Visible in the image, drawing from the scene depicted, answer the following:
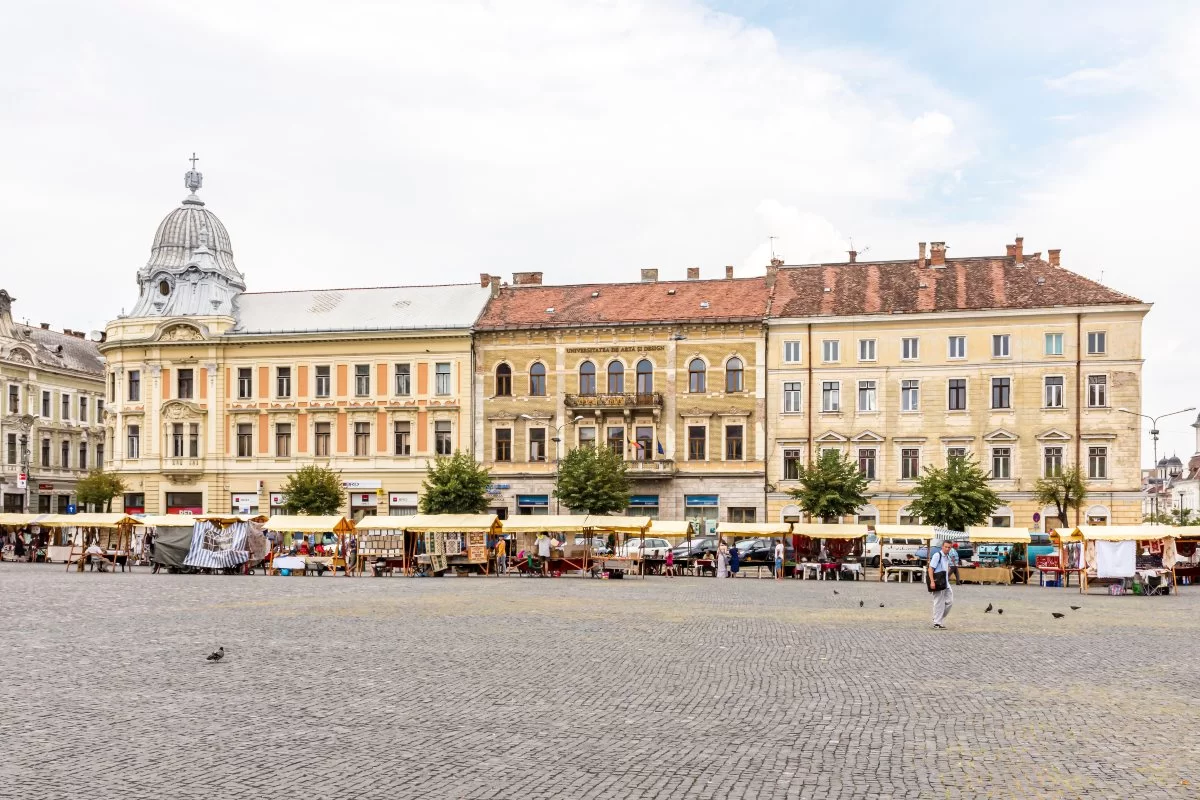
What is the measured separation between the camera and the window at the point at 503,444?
2591 inches

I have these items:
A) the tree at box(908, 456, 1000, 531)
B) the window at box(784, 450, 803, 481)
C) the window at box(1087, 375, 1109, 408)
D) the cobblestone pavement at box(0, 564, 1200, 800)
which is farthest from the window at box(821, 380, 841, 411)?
the cobblestone pavement at box(0, 564, 1200, 800)

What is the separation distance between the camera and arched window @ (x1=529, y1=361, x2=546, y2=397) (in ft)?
215

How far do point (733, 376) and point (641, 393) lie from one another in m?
4.40

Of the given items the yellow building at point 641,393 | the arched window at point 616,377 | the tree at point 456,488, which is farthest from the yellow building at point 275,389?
the arched window at point 616,377

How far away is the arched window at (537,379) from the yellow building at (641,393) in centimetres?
5

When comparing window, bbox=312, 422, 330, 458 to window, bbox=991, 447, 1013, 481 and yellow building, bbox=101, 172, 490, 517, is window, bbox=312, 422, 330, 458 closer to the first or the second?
yellow building, bbox=101, 172, 490, 517

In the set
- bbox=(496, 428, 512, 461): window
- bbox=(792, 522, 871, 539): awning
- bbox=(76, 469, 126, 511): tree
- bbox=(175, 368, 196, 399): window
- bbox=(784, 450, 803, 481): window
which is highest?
bbox=(175, 368, 196, 399): window

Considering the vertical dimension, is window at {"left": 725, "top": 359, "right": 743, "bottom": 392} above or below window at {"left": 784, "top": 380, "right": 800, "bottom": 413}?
above

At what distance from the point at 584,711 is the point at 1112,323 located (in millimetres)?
51255

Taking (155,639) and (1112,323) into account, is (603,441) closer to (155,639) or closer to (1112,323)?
(1112,323)

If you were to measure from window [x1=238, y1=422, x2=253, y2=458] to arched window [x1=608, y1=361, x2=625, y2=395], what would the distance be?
18319mm

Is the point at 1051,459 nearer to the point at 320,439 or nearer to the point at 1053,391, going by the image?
the point at 1053,391

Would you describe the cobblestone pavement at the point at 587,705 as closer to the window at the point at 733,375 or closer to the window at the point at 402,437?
the window at the point at 733,375

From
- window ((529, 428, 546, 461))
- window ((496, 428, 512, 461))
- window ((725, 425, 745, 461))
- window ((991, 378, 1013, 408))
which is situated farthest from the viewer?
window ((496, 428, 512, 461))
